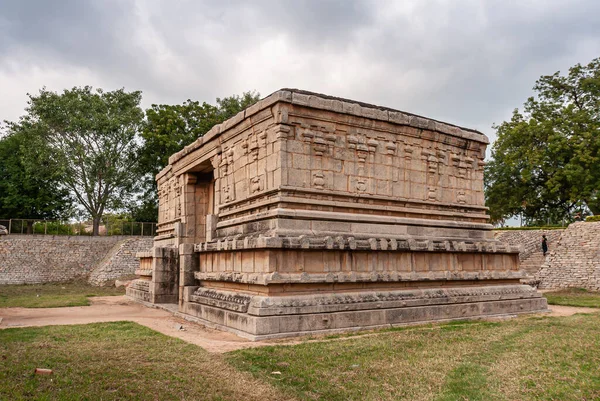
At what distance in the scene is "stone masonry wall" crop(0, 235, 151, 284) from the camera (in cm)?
3077


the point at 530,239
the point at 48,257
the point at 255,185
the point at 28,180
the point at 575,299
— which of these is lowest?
the point at 575,299

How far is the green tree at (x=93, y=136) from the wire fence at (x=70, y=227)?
3.69 feet

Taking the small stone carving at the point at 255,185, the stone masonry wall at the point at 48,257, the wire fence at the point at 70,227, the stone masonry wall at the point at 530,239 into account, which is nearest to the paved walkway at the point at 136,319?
the small stone carving at the point at 255,185

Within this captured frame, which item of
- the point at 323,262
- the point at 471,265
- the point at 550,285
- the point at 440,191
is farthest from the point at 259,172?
the point at 550,285

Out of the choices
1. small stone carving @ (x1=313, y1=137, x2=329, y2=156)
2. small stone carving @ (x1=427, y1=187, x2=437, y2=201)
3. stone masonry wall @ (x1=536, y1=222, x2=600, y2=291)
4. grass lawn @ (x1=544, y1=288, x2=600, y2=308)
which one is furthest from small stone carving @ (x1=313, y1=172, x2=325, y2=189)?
stone masonry wall @ (x1=536, y1=222, x2=600, y2=291)

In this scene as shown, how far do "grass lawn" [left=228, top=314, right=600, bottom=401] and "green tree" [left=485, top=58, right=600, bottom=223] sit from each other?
93.4 ft

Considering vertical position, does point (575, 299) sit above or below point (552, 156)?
below

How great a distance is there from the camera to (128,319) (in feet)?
43.3

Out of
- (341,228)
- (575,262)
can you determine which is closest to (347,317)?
(341,228)

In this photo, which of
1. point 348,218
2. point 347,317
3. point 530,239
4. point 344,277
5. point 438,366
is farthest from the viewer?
point 530,239

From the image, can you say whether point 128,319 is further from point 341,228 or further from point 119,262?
point 119,262

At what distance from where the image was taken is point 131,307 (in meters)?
16.7

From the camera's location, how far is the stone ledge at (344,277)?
1000 centimetres

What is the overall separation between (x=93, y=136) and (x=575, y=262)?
32.5 meters
